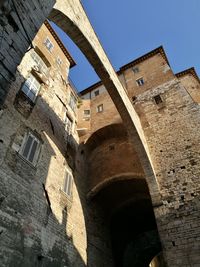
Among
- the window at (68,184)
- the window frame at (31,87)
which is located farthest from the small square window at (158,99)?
Answer: the window frame at (31,87)

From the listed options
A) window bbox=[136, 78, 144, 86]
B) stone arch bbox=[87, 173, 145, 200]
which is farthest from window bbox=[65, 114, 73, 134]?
window bbox=[136, 78, 144, 86]

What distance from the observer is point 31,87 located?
367 inches

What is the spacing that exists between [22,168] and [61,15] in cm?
456

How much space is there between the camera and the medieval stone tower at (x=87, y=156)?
19.4 feet

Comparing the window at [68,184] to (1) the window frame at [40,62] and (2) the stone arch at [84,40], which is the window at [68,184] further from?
(1) the window frame at [40,62]

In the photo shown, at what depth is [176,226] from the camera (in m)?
7.46

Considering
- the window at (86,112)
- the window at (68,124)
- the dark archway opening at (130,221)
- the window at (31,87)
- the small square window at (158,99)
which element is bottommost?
the dark archway opening at (130,221)

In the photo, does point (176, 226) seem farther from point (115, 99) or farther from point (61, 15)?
point (61, 15)

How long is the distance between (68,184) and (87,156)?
3.33 m

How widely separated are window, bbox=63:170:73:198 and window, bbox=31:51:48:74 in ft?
17.5

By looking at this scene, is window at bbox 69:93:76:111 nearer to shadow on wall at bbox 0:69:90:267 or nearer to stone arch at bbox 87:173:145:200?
shadow on wall at bbox 0:69:90:267

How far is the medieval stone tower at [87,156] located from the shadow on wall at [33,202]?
1.3 inches

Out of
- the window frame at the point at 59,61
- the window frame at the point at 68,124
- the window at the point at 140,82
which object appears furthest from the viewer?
the window at the point at 140,82

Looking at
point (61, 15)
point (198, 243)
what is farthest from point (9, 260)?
point (61, 15)
